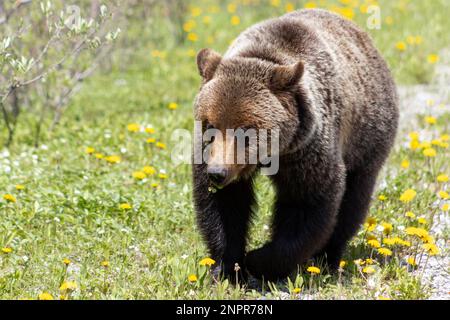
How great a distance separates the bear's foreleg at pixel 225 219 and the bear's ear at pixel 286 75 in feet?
2.43

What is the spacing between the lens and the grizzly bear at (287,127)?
446 centimetres

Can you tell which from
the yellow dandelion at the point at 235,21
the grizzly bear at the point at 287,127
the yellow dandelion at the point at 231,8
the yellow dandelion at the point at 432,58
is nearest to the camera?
the grizzly bear at the point at 287,127

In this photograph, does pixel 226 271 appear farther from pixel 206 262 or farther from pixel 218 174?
pixel 218 174

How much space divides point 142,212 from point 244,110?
1978mm

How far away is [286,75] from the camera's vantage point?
14.7ft

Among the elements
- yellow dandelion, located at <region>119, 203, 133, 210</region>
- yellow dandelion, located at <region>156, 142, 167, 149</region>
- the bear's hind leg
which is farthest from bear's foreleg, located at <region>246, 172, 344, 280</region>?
yellow dandelion, located at <region>156, 142, 167, 149</region>

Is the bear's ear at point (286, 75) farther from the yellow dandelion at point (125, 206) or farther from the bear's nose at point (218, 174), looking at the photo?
the yellow dandelion at point (125, 206)

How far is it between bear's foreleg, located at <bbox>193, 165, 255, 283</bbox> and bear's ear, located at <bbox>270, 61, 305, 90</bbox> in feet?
2.43

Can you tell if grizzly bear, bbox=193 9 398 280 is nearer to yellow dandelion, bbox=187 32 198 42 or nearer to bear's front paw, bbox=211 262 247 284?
bear's front paw, bbox=211 262 247 284

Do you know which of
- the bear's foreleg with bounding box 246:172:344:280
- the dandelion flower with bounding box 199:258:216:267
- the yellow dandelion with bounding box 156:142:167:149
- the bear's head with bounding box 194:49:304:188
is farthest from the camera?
the yellow dandelion with bounding box 156:142:167:149

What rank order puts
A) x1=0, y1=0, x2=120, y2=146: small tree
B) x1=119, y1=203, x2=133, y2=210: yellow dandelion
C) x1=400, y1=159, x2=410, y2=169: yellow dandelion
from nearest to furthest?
x1=119, y1=203, x2=133, y2=210: yellow dandelion < x1=400, y1=159, x2=410, y2=169: yellow dandelion < x1=0, y1=0, x2=120, y2=146: small tree

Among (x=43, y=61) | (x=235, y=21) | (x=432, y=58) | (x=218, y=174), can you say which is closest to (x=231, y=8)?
(x=235, y=21)

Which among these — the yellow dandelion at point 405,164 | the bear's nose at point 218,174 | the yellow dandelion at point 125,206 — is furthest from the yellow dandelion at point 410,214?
the yellow dandelion at point 125,206

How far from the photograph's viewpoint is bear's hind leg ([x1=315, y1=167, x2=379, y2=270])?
566cm
